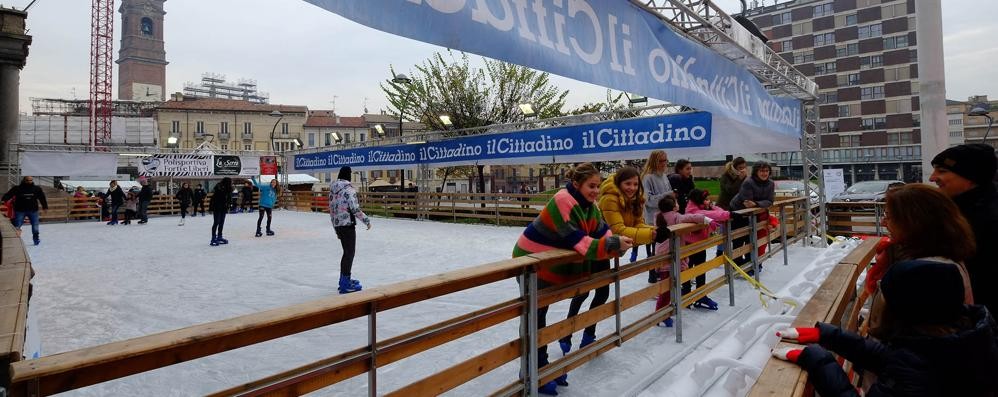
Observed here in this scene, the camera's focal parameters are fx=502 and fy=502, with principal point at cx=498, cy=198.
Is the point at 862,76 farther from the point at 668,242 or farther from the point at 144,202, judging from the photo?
the point at 144,202

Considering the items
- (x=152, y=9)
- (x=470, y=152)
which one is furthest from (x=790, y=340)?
(x=152, y=9)

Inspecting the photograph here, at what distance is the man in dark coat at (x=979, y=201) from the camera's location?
7.39ft

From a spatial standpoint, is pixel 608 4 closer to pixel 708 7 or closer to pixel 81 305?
pixel 708 7

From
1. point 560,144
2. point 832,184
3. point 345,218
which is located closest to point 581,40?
point 345,218

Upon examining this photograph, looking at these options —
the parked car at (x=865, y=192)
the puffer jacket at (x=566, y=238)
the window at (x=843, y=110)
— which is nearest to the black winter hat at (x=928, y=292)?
the puffer jacket at (x=566, y=238)

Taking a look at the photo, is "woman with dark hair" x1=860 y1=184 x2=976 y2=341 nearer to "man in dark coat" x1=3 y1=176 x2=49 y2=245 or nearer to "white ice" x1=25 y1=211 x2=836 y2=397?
"white ice" x1=25 y1=211 x2=836 y2=397

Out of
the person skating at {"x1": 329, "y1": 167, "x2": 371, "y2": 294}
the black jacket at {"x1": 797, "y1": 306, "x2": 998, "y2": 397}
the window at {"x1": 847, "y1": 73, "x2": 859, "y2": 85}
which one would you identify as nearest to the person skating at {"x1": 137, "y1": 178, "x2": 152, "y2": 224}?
the person skating at {"x1": 329, "y1": 167, "x2": 371, "y2": 294}

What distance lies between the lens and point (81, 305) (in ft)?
18.3

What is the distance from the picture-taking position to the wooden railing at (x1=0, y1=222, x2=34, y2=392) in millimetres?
1317

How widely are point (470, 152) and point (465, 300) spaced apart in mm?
10449

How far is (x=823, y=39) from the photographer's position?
180 ft

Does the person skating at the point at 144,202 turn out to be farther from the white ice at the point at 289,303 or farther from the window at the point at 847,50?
the window at the point at 847,50

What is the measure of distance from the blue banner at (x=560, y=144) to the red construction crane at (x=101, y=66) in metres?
63.5

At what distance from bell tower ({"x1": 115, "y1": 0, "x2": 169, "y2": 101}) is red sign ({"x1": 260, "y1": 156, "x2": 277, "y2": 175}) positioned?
110 meters
